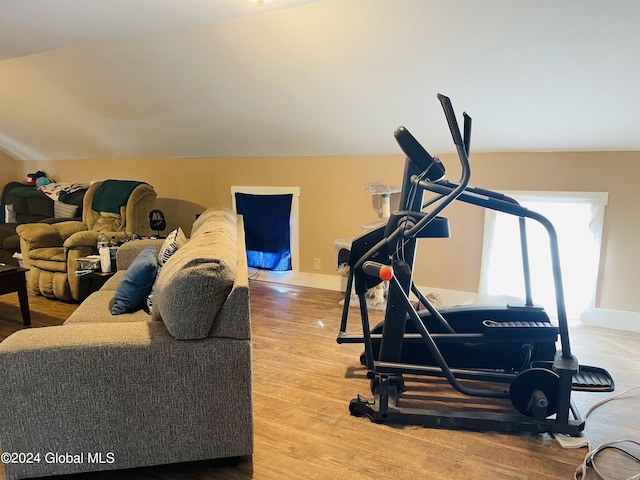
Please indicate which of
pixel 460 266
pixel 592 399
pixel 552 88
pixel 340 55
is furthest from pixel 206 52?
pixel 592 399

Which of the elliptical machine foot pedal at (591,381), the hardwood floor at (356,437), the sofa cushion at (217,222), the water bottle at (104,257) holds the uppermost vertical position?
the sofa cushion at (217,222)

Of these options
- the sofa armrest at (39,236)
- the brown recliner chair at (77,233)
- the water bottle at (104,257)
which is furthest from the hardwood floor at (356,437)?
the sofa armrest at (39,236)

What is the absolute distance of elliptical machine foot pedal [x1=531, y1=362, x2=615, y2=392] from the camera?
2201mm

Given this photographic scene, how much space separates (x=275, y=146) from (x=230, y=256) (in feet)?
8.88

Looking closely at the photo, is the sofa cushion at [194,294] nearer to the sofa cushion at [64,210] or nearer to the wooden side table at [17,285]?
the wooden side table at [17,285]

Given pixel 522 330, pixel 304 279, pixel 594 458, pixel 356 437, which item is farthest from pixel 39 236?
pixel 594 458

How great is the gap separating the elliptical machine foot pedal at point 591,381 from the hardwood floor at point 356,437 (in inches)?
5.1

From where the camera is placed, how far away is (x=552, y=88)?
2.75 m

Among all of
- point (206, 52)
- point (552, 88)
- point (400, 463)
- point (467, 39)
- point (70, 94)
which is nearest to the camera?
point (400, 463)

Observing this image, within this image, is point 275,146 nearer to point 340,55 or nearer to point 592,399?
point 340,55

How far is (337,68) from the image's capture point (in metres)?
3.02

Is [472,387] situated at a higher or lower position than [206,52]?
lower

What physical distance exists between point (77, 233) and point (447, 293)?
11.0 feet

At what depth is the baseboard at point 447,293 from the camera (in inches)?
131
